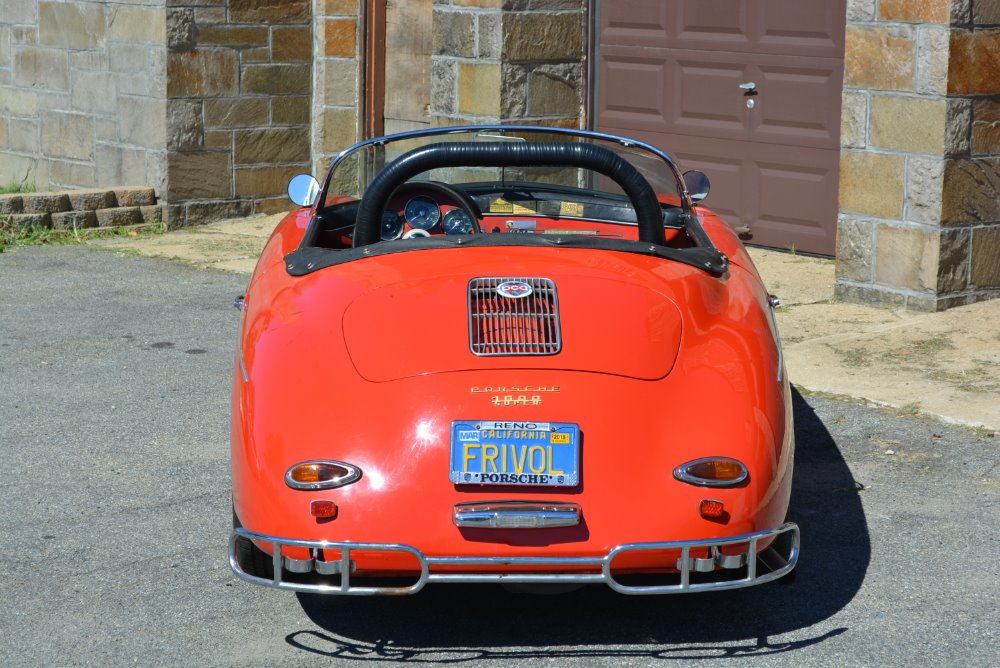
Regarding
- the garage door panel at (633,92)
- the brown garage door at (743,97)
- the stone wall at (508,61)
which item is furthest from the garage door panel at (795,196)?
the stone wall at (508,61)

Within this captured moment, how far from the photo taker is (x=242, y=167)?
11.5 metres

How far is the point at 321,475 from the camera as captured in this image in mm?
3701

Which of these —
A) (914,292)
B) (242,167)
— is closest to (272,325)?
(914,292)

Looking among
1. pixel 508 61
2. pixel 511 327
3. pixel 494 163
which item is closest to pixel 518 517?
pixel 511 327

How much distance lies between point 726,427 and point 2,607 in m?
2.15

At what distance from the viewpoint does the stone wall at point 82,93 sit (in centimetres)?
1108

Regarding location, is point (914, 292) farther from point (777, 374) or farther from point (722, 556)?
point (722, 556)

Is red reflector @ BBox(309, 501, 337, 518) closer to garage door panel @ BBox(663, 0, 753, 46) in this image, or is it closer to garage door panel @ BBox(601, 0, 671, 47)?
garage door panel @ BBox(663, 0, 753, 46)

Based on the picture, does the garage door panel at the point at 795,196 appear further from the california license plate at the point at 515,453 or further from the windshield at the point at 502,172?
the california license plate at the point at 515,453

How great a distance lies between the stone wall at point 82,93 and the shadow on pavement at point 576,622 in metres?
7.69

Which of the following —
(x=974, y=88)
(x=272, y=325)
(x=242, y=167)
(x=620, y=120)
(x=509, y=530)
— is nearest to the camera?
(x=509, y=530)

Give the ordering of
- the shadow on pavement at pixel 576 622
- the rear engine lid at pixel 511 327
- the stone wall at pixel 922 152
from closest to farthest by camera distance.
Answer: the shadow on pavement at pixel 576 622 < the rear engine lid at pixel 511 327 < the stone wall at pixel 922 152

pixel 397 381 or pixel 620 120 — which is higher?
pixel 620 120

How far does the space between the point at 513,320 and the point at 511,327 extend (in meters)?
0.03
